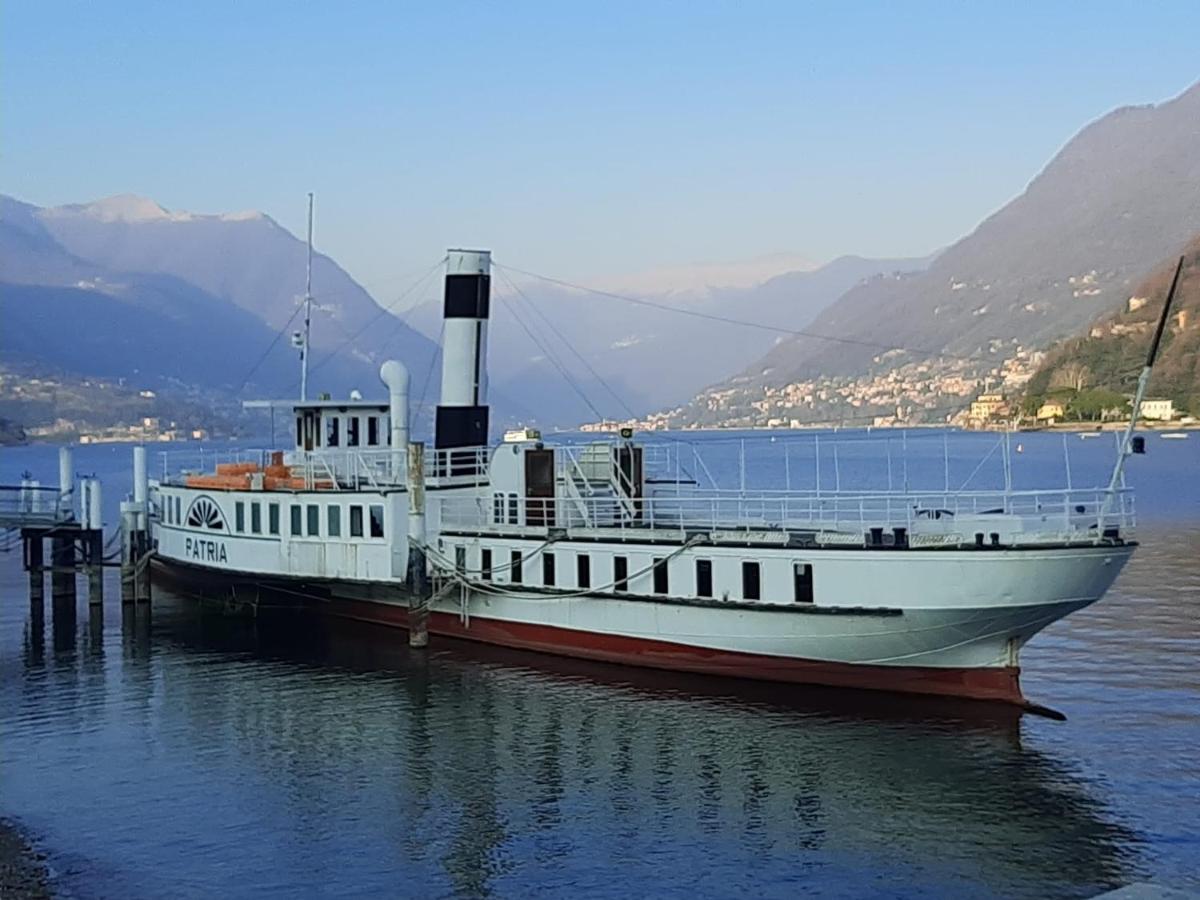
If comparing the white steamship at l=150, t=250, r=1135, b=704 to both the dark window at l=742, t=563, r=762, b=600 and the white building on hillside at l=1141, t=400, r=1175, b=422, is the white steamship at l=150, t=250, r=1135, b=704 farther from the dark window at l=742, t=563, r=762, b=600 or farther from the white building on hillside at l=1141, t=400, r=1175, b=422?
the white building on hillside at l=1141, t=400, r=1175, b=422

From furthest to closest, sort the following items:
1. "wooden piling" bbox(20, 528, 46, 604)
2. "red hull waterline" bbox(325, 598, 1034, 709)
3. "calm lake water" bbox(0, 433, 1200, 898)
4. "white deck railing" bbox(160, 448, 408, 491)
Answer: "wooden piling" bbox(20, 528, 46, 604)
"white deck railing" bbox(160, 448, 408, 491)
"red hull waterline" bbox(325, 598, 1034, 709)
"calm lake water" bbox(0, 433, 1200, 898)

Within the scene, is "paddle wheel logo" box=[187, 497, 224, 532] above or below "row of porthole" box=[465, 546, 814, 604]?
above

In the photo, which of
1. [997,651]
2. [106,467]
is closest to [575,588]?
[997,651]

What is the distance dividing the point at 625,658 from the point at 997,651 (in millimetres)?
8621

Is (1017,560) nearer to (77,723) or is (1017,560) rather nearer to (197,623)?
(77,723)

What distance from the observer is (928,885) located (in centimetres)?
1891

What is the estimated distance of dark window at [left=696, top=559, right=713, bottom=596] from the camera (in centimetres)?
3017

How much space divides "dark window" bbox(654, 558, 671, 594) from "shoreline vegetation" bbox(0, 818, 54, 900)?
1420 centimetres

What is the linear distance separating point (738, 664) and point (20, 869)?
15.3m

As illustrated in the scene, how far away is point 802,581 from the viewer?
28812mm

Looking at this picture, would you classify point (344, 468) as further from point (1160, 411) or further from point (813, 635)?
point (1160, 411)

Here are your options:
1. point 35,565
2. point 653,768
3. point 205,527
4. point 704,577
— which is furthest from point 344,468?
point 653,768

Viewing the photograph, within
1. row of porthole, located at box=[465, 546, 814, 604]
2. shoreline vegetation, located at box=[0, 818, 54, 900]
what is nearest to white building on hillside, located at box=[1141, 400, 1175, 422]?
row of porthole, located at box=[465, 546, 814, 604]

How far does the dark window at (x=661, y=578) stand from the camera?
30.8 m
